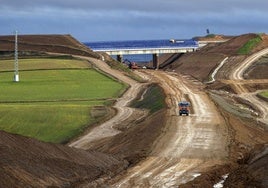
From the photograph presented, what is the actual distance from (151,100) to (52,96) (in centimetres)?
1522

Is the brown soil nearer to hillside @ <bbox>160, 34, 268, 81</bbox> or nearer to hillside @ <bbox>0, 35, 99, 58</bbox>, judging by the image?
hillside @ <bbox>160, 34, 268, 81</bbox>

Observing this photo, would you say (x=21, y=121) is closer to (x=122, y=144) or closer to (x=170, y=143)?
(x=122, y=144)

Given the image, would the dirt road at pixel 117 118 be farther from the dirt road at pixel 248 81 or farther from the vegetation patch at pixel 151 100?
the dirt road at pixel 248 81

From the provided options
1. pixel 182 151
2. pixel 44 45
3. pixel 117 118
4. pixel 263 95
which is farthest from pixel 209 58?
pixel 182 151

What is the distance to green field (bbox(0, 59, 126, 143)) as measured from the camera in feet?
206

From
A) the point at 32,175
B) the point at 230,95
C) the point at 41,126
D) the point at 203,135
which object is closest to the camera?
the point at 32,175

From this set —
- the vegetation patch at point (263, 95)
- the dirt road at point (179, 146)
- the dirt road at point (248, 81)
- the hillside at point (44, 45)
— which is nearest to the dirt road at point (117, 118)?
the dirt road at point (179, 146)

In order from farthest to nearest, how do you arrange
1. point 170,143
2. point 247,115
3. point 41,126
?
1. point 247,115
2. point 41,126
3. point 170,143

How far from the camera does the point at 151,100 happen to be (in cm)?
8300

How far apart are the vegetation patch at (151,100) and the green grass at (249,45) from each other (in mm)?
45577

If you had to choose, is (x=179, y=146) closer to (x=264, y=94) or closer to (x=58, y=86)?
(x=264, y=94)

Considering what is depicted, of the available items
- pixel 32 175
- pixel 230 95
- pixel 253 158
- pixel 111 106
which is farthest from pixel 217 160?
pixel 230 95

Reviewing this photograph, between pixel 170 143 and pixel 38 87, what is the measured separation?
5677cm

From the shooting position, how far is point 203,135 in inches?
1932
